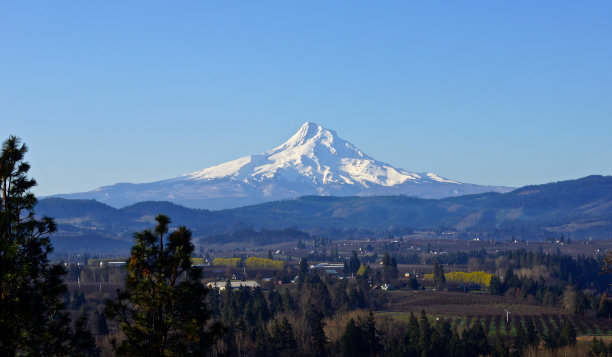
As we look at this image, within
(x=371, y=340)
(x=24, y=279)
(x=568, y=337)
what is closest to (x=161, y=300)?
(x=24, y=279)

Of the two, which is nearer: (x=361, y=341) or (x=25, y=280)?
(x=25, y=280)

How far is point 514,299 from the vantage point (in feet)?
552

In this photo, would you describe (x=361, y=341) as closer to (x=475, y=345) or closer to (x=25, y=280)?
(x=475, y=345)

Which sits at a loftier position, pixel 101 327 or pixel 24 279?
pixel 24 279

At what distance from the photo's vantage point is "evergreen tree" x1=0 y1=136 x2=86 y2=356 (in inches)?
1107

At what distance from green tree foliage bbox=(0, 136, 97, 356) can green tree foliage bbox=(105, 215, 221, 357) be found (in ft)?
7.02

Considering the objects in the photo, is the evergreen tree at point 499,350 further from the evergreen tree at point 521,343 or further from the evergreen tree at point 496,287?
the evergreen tree at point 496,287

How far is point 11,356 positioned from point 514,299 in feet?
485

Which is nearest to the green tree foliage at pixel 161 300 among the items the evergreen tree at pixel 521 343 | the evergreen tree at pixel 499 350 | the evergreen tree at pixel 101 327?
the evergreen tree at pixel 499 350

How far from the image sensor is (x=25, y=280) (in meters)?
28.8

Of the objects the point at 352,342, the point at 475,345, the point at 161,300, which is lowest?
the point at 475,345

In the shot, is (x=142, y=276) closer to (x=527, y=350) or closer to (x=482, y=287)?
(x=527, y=350)

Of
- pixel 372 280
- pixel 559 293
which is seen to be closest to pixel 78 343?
pixel 559 293

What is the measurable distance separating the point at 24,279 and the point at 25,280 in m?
0.10
